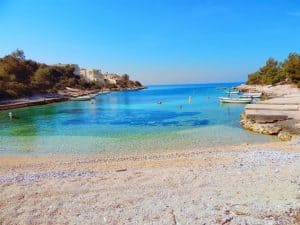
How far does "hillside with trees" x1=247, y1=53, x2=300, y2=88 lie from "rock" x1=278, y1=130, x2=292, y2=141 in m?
48.4

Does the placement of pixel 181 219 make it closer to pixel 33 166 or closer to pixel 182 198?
pixel 182 198

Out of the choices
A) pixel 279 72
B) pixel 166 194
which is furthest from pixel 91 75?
pixel 166 194

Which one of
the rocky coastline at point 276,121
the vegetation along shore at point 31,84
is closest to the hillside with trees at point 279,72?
the rocky coastline at point 276,121

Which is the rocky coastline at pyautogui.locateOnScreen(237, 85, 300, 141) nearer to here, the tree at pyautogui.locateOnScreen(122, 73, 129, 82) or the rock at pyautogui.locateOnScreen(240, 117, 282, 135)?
the rock at pyautogui.locateOnScreen(240, 117, 282, 135)

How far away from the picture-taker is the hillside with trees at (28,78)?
244 ft

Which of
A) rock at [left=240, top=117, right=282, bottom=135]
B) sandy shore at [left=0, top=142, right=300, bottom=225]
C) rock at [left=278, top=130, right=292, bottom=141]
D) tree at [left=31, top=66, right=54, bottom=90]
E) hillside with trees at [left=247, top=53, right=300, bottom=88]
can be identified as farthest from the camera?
tree at [left=31, top=66, right=54, bottom=90]

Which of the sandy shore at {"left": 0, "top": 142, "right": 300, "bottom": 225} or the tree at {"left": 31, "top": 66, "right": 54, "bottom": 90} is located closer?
the sandy shore at {"left": 0, "top": 142, "right": 300, "bottom": 225}

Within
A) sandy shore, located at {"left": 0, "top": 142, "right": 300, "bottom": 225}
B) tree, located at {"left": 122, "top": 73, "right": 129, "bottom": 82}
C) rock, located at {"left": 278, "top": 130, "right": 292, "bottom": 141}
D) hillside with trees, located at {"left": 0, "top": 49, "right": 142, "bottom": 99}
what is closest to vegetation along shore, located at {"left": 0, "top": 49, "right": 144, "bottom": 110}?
hillside with trees, located at {"left": 0, "top": 49, "right": 142, "bottom": 99}

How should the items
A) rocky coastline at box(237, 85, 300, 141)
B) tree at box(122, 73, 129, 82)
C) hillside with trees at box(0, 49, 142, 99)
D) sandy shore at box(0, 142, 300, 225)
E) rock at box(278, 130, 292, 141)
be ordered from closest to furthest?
sandy shore at box(0, 142, 300, 225)
rock at box(278, 130, 292, 141)
rocky coastline at box(237, 85, 300, 141)
hillside with trees at box(0, 49, 142, 99)
tree at box(122, 73, 129, 82)

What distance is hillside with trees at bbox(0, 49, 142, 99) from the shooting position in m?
74.2

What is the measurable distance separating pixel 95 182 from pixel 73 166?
4.23 metres

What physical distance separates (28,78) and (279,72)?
234 ft

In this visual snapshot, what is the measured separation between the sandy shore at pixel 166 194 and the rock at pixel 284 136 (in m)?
6.86

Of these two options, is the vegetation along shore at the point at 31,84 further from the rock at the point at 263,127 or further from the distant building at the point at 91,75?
the rock at the point at 263,127
